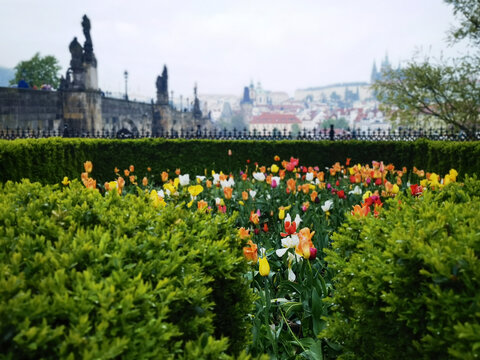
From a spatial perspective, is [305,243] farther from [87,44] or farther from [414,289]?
[87,44]

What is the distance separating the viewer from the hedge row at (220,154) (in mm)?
9789

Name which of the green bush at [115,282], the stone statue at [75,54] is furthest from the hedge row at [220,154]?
the stone statue at [75,54]

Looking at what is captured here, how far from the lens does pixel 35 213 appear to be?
266 centimetres

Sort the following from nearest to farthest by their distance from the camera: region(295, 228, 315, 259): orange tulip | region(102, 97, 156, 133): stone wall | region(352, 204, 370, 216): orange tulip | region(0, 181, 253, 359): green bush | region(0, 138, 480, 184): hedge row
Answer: region(0, 181, 253, 359): green bush → region(295, 228, 315, 259): orange tulip → region(352, 204, 370, 216): orange tulip → region(0, 138, 480, 184): hedge row → region(102, 97, 156, 133): stone wall

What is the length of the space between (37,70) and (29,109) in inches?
1153

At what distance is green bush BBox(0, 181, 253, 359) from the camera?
151 cm

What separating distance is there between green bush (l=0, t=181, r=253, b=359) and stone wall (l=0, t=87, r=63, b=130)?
63.1 feet

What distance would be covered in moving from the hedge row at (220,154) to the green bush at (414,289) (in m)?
8.00

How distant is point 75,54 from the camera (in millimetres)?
22844

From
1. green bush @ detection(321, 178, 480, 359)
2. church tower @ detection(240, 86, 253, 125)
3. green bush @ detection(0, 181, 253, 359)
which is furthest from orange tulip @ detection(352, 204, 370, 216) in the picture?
church tower @ detection(240, 86, 253, 125)

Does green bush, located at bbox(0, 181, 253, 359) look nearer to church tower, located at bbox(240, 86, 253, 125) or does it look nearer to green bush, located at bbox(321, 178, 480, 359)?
green bush, located at bbox(321, 178, 480, 359)

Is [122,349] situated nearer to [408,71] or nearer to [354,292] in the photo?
[354,292]

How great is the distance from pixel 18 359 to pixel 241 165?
12286 mm

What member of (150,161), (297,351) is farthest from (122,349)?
(150,161)
